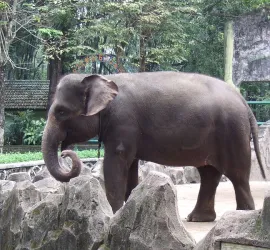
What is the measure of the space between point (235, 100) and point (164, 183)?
1.63 m

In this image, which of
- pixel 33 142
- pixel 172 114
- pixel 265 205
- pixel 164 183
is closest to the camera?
pixel 265 205

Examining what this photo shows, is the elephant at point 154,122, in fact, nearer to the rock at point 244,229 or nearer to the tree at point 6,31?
Result: the rock at point 244,229

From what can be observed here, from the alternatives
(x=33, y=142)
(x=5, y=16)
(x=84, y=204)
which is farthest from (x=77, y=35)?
(x=84, y=204)

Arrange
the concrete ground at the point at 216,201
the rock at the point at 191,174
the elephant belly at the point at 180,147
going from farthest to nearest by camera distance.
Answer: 1. the rock at the point at 191,174
2. the concrete ground at the point at 216,201
3. the elephant belly at the point at 180,147

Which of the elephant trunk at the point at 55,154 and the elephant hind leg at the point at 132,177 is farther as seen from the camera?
the elephant hind leg at the point at 132,177

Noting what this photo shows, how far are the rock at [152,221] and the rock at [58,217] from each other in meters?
0.24

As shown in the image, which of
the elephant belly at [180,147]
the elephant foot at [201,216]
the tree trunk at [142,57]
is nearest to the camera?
the elephant belly at [180,147]

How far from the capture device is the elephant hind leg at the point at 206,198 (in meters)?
4.83

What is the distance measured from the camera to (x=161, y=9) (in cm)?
1373

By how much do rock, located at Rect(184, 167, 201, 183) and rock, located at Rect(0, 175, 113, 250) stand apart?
435 cm

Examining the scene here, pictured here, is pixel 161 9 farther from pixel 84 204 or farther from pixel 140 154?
pixel 84 204

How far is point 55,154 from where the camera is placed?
168 inches

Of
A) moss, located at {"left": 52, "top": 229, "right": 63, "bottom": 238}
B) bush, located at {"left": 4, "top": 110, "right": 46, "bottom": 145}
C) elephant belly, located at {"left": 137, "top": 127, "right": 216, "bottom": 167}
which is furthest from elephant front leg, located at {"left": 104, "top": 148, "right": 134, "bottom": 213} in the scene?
bush, located at {"left": 4, "top": 110, "right": 46, "bottom": 145}

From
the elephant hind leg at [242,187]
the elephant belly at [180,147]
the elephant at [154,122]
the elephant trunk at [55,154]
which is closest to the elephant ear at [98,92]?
the elephant at [154,122]
